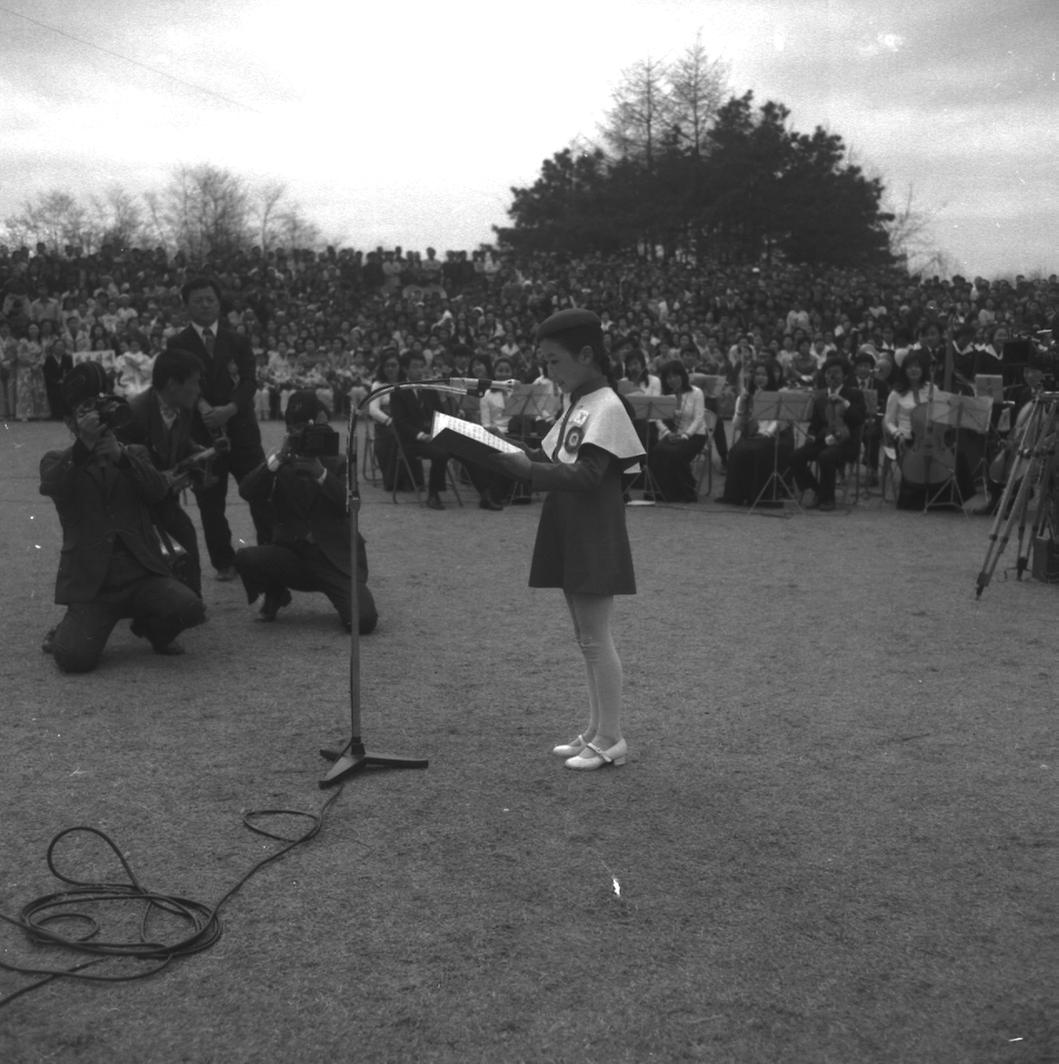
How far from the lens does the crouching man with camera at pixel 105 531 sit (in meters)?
6.93

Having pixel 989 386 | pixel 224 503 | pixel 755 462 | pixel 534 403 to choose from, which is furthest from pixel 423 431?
pixel 989 386

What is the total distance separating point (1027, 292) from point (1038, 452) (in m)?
23.4

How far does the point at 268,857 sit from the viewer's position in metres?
4.29

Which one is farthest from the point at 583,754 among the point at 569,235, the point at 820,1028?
the point at 569,235

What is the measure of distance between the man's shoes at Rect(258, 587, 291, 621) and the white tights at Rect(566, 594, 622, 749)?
3.18m

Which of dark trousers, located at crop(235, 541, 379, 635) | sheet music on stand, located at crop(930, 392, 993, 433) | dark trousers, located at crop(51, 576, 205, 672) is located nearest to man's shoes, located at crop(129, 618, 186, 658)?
dark trousers, located at crop(51, 576, 205, 672)

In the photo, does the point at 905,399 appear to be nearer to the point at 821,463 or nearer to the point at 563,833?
the point at 821,463

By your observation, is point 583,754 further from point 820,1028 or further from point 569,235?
point 569,235

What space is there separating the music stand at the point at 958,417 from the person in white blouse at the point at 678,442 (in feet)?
8.33

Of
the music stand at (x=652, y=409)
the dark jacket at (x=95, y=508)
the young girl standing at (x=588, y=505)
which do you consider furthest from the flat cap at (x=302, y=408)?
the music stand at (x=652, y=409)

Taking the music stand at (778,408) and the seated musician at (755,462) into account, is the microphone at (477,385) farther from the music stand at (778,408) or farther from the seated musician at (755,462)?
the seated musician at (755,462)

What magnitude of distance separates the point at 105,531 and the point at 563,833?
3578 mm

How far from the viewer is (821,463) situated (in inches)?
553

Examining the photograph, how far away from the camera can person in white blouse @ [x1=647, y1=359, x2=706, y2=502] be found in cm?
1484
